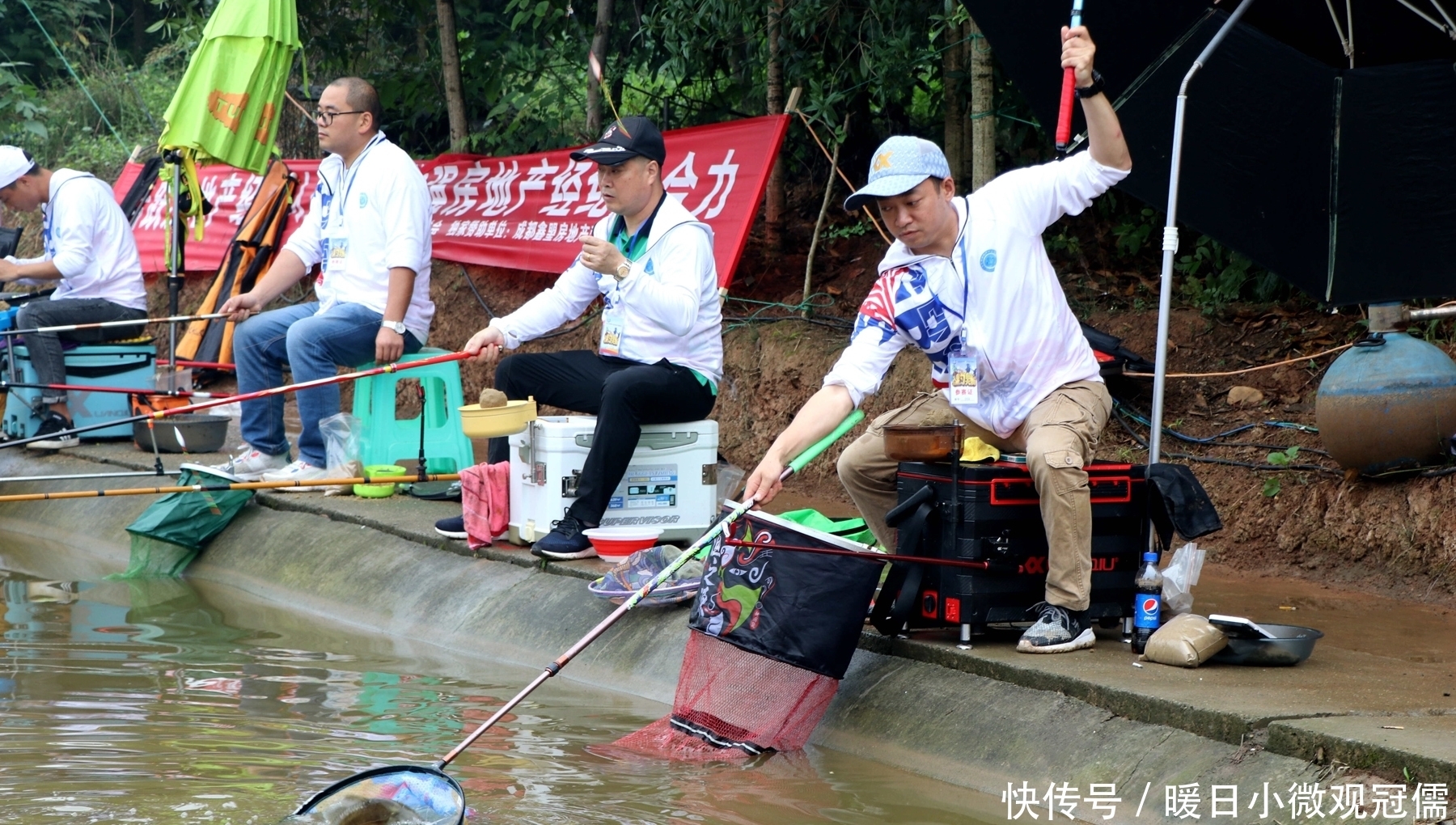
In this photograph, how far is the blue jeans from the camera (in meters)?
6.83

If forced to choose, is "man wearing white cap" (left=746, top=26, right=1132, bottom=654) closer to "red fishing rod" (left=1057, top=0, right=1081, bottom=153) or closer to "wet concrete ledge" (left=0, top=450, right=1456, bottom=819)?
"red fishing rod" (left=1057, top=0, right=1081, bottom=153)

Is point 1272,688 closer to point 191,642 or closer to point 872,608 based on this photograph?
point 872,608

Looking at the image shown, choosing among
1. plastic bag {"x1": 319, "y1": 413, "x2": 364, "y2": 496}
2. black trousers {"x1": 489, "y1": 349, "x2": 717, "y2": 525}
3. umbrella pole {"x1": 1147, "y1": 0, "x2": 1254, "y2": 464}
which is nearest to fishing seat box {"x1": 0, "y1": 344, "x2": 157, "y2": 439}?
plastic bag {"x1": 319, "y1": 413, "x2": 364, "y2": 496}

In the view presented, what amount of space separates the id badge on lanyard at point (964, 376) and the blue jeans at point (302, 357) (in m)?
3.25

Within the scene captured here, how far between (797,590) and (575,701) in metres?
1.17

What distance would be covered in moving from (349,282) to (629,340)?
189 cm

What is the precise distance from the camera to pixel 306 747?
429 cm

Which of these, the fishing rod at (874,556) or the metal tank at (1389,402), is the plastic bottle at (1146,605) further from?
the metal tank at (1389,402)

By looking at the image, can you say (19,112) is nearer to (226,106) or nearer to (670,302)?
(226,106)

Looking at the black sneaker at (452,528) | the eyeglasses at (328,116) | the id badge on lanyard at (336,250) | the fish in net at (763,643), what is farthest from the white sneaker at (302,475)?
the fish in net at (763,643)

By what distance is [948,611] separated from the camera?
434 centimetres

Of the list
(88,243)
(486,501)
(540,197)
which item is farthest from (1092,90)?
(88,243)

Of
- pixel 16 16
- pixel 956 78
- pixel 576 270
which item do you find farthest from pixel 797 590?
pixel 16 16

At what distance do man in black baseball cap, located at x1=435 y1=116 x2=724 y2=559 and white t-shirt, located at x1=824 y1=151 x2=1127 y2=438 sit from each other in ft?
4.04
